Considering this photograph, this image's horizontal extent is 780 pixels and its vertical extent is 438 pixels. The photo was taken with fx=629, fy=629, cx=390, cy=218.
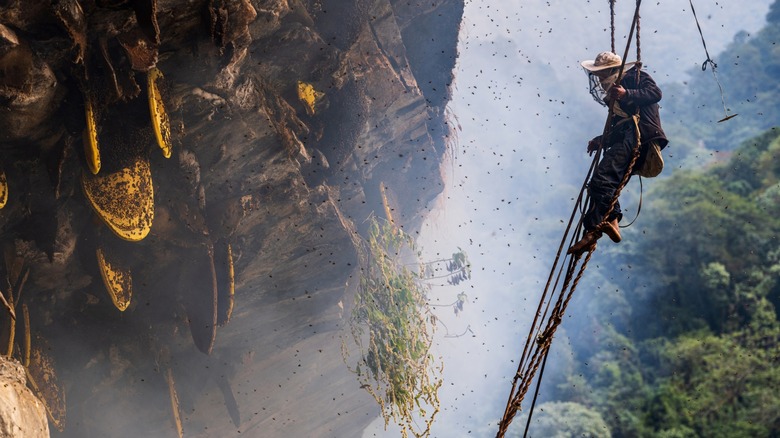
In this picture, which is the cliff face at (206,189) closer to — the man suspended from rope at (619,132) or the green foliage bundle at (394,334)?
→ the green foliage bundle at (394,334)

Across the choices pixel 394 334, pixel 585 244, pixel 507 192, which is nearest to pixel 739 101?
pixel 507 192

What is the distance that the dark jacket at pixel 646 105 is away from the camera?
6.87 metres

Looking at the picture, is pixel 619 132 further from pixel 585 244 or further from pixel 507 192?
pixel 507 192

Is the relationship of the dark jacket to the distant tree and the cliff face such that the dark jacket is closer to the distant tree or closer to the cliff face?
the cliff face

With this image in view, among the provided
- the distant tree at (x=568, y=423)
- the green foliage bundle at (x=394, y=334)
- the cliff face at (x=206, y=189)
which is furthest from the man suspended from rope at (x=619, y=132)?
the distant tree at (x=568, y=423)

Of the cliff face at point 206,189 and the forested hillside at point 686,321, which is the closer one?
the cliff face at point 206,189

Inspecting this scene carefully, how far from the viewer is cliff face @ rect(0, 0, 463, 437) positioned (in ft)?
26.4

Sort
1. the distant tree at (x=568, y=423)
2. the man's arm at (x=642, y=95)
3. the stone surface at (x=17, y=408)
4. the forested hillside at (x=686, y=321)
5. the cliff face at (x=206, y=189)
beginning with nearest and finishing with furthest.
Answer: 1. the stone surface at (x=17, y=408)
2. the man's arm at (x=642, y=95)
3. the cliff face at (x=206, y=189)
4. the forested hillside at (x=686, y=321)
5. the distant tree at (x=568, y=423)

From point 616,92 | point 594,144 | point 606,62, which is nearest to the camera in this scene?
point 616,92

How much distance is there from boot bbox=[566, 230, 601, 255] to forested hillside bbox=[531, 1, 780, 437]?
1918cm

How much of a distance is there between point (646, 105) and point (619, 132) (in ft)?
1.35

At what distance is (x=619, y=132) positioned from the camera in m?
7.04

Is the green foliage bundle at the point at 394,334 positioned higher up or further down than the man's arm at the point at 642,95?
further down

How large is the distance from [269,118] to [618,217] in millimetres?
6850
